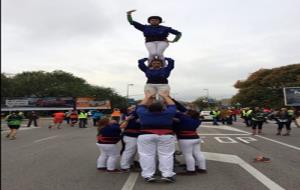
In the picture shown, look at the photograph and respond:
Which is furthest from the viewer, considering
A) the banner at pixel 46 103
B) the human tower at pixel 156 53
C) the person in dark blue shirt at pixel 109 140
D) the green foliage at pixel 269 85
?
the banner at pixel 46 103

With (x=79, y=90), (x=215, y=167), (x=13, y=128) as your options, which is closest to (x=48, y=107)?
(x=79, y=90)

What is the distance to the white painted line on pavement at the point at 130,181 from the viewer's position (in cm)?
841

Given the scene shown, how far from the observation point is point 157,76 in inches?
400

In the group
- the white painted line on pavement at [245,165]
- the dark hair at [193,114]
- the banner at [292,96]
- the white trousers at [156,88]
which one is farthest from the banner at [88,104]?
the white trousers at [156,88]

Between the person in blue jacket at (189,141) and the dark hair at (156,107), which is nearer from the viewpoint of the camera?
the dark hair at (156,107)

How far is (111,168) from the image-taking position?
1040 centimetres

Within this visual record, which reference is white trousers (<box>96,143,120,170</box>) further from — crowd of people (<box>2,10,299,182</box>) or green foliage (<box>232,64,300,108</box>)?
green foliage (<box>232,64,300,108</box>)

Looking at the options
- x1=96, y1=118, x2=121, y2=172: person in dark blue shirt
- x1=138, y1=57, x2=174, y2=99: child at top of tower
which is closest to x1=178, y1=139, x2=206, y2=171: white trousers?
x1=138, y1=57, x2=174, y2=99: child at top of tower

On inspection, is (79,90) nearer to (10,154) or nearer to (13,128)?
(13,128)

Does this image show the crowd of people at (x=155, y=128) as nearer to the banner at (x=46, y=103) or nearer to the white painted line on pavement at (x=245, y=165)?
the white painted line on pavement at (x=245, y=165)

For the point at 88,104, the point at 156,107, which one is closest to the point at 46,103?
the point at 88,104

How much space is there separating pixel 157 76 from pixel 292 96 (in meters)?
48.2

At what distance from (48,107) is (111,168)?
72667 millimetres

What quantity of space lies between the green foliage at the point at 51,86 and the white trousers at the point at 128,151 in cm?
6941
